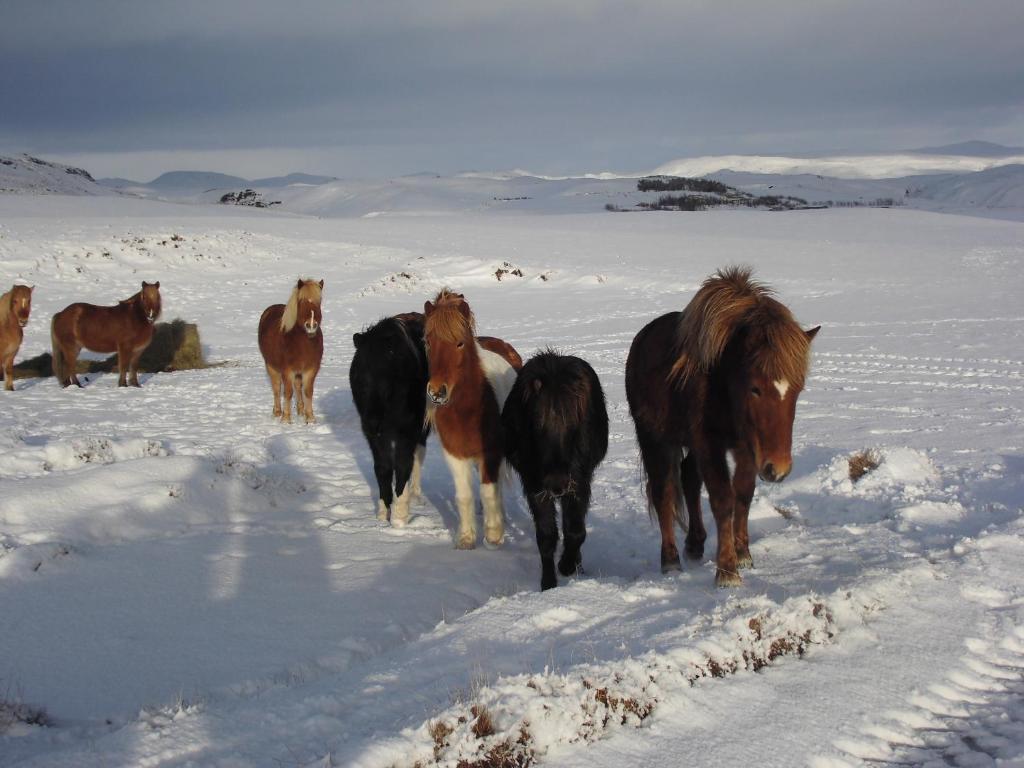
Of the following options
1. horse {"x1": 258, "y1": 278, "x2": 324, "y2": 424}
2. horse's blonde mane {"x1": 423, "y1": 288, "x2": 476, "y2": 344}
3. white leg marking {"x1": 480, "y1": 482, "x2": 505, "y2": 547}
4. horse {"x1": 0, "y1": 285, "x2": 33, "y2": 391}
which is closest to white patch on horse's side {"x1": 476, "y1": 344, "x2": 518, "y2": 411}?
horse's blonde mane {"x1": 423, "y1": 288, "x2": 476, "y2": 344}

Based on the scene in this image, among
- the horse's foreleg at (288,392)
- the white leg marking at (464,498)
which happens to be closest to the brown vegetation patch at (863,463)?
the white leg marking at (464,498)

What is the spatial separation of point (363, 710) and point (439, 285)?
25.8 metres

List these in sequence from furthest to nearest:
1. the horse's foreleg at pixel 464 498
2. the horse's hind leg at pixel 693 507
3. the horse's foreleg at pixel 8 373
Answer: the horse's foreleg at pixel 8 373 < the horse's foreleg at pixel 464 498 < the horse's hind leg at pixel 693 507

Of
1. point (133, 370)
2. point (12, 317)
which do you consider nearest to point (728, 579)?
point (133, 370)

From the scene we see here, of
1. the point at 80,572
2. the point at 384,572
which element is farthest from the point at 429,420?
the point at 80,572

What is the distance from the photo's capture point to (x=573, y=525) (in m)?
6.02

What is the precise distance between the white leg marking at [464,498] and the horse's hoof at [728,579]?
8.26ft

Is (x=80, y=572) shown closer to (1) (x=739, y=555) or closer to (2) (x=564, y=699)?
(2) (x=564, y=699)

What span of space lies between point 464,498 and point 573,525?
128 centimetres

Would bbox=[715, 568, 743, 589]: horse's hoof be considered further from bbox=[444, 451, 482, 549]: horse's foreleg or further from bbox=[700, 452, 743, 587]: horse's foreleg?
bbox=[444, 451, 482, 549]: horse's foreleg

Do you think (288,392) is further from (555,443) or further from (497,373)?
(555,443)

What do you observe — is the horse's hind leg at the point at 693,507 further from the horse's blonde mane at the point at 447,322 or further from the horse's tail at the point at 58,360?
the horse's tail at the point at 58,360

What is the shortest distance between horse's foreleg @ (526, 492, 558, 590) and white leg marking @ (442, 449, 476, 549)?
1.03 metres

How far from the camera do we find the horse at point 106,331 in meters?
14.9
